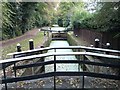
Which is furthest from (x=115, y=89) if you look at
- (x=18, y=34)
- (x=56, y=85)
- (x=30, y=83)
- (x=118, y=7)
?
(x=18, y=34)

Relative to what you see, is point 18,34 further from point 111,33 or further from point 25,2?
point 111,33

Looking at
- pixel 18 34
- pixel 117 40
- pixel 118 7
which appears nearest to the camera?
pixel 118 7

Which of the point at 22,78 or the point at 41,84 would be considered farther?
the point at 41,84

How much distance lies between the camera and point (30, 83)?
3625mm

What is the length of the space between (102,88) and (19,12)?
11.8 metres

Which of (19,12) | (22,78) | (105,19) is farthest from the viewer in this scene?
(19,12)

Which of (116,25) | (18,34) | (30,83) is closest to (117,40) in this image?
(116,25)

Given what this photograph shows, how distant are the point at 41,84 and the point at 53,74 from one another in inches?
14.4

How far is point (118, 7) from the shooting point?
14.1ft

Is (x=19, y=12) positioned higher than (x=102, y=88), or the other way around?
(x=19, y=12)

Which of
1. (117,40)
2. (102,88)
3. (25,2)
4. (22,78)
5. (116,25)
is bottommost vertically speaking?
(102,88)

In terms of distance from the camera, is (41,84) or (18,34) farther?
(18,34)

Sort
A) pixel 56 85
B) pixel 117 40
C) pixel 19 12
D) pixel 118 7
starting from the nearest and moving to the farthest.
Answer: pixel 56 85, pixel 118 7, pixel 117 40, pixel 19 12

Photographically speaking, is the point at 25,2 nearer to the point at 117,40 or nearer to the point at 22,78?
the point at 117,40
